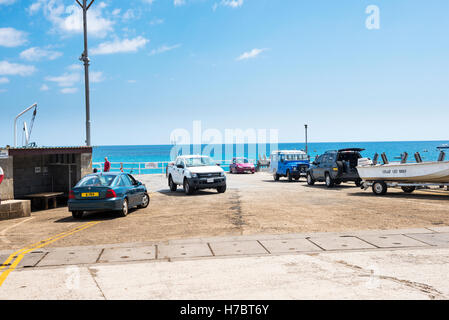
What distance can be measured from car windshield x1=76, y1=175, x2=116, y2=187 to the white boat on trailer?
1114 centimetres

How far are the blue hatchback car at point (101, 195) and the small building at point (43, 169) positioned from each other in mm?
3637

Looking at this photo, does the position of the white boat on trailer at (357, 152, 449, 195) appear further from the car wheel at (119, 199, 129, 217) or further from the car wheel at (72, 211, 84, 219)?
the car wheel at (72, 211, 84, 219)

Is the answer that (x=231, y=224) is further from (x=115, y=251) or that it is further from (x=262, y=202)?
(x=262, y=202)

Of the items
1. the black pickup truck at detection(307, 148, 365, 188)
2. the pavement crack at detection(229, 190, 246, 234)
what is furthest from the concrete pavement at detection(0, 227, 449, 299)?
the black pickup truck at detection(307, 148, 365, 188)

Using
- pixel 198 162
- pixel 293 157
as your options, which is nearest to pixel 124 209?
pixel 198 162

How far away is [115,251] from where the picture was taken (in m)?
7.98

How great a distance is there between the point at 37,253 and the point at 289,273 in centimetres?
497

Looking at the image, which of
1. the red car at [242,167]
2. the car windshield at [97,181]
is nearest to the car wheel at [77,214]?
the car windshield at [97,181]

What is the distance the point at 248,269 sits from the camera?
21.2 feet

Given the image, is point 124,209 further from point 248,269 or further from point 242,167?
point 242,167

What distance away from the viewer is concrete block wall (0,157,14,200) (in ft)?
46.8

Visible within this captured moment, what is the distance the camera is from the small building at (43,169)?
48.7 ft

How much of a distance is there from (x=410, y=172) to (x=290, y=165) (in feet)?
35.7
